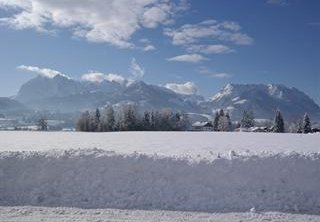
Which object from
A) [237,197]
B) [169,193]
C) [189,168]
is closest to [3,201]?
[169,193]

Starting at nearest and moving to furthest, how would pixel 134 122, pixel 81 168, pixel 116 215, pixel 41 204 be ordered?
pixel 116 215 < pixel 41 204 < pixel 81 168 < pixel 134 122

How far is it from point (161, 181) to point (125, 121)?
84558 mm

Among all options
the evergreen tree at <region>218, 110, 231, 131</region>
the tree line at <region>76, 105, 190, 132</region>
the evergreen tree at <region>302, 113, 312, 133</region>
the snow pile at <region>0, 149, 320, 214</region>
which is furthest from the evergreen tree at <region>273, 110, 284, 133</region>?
the snow pile at <region>0, 149, 320, 214</region>

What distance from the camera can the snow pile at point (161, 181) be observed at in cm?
1375

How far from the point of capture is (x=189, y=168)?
15.3 m

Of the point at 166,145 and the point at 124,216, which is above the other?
the point at 166,145

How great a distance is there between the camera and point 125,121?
324 feet

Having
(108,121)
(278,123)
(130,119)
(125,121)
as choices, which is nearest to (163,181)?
(125,121)

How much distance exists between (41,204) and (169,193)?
165 inches

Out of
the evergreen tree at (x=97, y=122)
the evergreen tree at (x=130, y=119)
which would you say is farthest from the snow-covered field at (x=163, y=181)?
the evergreen tree at (x=97, y=122)

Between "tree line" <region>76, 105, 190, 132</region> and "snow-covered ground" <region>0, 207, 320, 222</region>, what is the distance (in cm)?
8521

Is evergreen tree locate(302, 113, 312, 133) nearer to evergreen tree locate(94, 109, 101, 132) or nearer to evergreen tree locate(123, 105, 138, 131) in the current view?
evergreen tree locate(123, 105, 138, 131)

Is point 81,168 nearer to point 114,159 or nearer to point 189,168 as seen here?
point 114,159

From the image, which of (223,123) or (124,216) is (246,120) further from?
(124,216)
